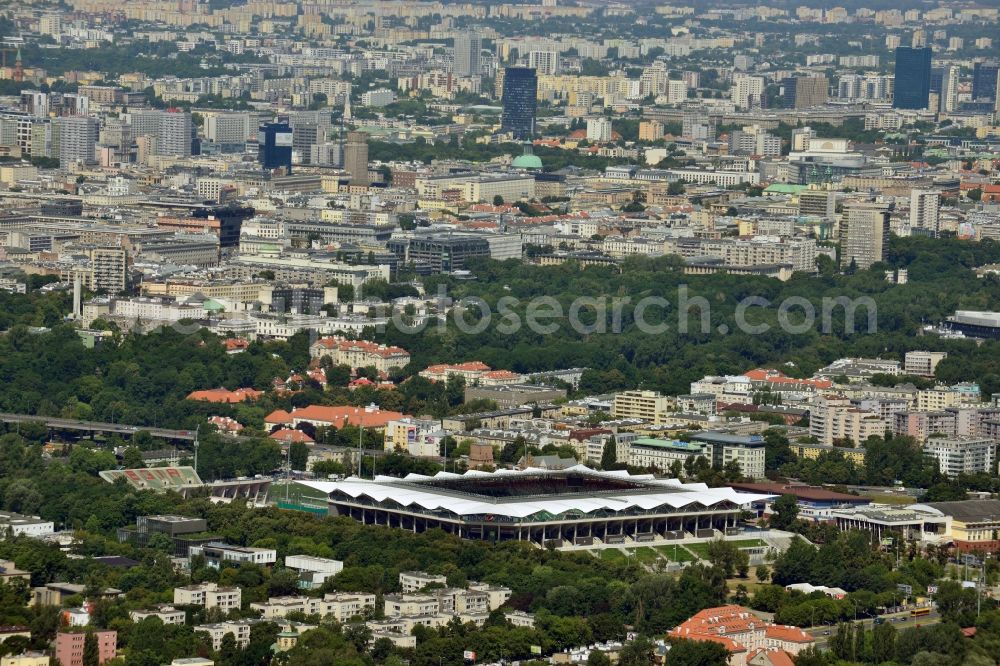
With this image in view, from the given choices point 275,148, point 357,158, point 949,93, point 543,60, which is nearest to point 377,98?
point 543,60

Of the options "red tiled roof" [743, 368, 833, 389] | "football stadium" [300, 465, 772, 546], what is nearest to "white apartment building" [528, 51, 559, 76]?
"red tiled roof" [743, 368, 833, 389]

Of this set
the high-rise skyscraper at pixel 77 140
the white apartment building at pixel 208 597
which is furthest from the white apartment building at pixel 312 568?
the high-rise skyscraper at pixel 77 140

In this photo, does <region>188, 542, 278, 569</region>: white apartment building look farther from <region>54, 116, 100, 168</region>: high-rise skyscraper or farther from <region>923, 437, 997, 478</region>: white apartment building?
<region>54, 116, 100, 168</region>: high-rise skyscraper

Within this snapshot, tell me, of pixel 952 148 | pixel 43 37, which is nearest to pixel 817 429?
pixel 952 148

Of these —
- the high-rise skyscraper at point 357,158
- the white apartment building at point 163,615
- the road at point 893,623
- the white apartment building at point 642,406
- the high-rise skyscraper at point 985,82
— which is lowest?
the road at point 893,623

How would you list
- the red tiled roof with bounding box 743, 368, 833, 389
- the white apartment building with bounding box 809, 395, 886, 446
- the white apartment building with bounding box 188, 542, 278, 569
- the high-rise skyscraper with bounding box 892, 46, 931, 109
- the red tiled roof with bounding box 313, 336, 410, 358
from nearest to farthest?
the white apartment building with bounding box 188, 542, 278, 569 → the white apartment building with bounding box 809, 395, 886, 446 → the red tiled roof with bounding box 743, 368, 833, 389 → the red tiled roof with bounding box 313, 336, 410, 358 → the high-rise skyscraper with bounding box 892, 46, 931, 109

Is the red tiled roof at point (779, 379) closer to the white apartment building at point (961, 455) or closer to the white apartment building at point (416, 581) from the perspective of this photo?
the white apartment building at point (961, 455)

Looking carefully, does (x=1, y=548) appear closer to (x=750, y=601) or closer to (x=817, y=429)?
(x=750, y=601)
